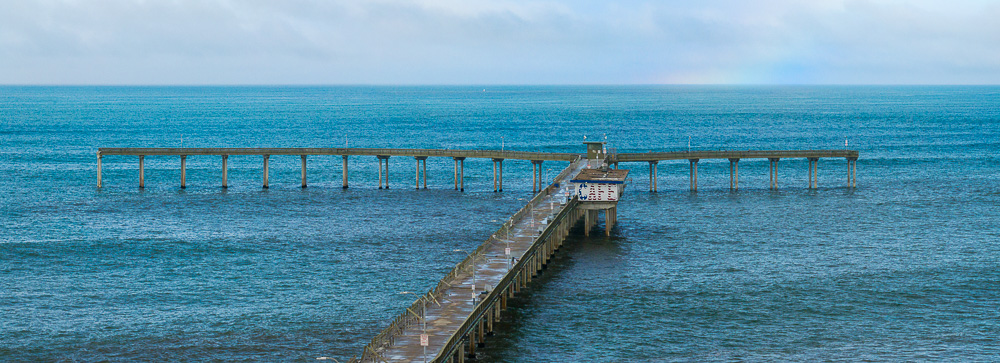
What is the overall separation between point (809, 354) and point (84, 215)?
64405 mm

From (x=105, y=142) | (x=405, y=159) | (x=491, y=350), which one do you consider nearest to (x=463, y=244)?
(x=491, y=350)

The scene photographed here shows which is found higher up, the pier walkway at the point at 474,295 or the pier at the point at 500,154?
the pier at the point at 500,154

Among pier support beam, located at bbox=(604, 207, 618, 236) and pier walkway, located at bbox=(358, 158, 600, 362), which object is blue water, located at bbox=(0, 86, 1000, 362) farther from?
pier walkway, located at bbox=(358, 158, 600, 362)

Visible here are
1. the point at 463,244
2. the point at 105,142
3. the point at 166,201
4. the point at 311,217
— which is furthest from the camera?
the point at 105,142

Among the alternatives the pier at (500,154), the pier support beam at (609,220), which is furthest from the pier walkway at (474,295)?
the pier at (500,154)

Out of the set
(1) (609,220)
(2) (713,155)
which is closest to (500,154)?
(2) (713,155)

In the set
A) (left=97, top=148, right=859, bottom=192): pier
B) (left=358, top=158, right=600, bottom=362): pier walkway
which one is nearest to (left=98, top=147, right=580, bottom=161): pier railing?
(left=97, top=148, right=859, bottom=192): pier

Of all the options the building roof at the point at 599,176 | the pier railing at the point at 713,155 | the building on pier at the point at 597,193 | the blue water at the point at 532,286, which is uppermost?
the pier railing at the point at 713,155

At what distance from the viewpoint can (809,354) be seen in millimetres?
51469

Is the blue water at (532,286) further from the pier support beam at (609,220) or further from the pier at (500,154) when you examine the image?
the pier at (500,154)

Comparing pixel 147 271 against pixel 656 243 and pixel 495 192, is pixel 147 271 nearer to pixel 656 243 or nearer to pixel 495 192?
pixel 656 243

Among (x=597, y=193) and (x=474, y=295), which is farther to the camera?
(x=597, y=193)

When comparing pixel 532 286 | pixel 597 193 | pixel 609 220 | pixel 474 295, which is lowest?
pixel 532 286

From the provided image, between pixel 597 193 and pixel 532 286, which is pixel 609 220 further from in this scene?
pixel 532 286
